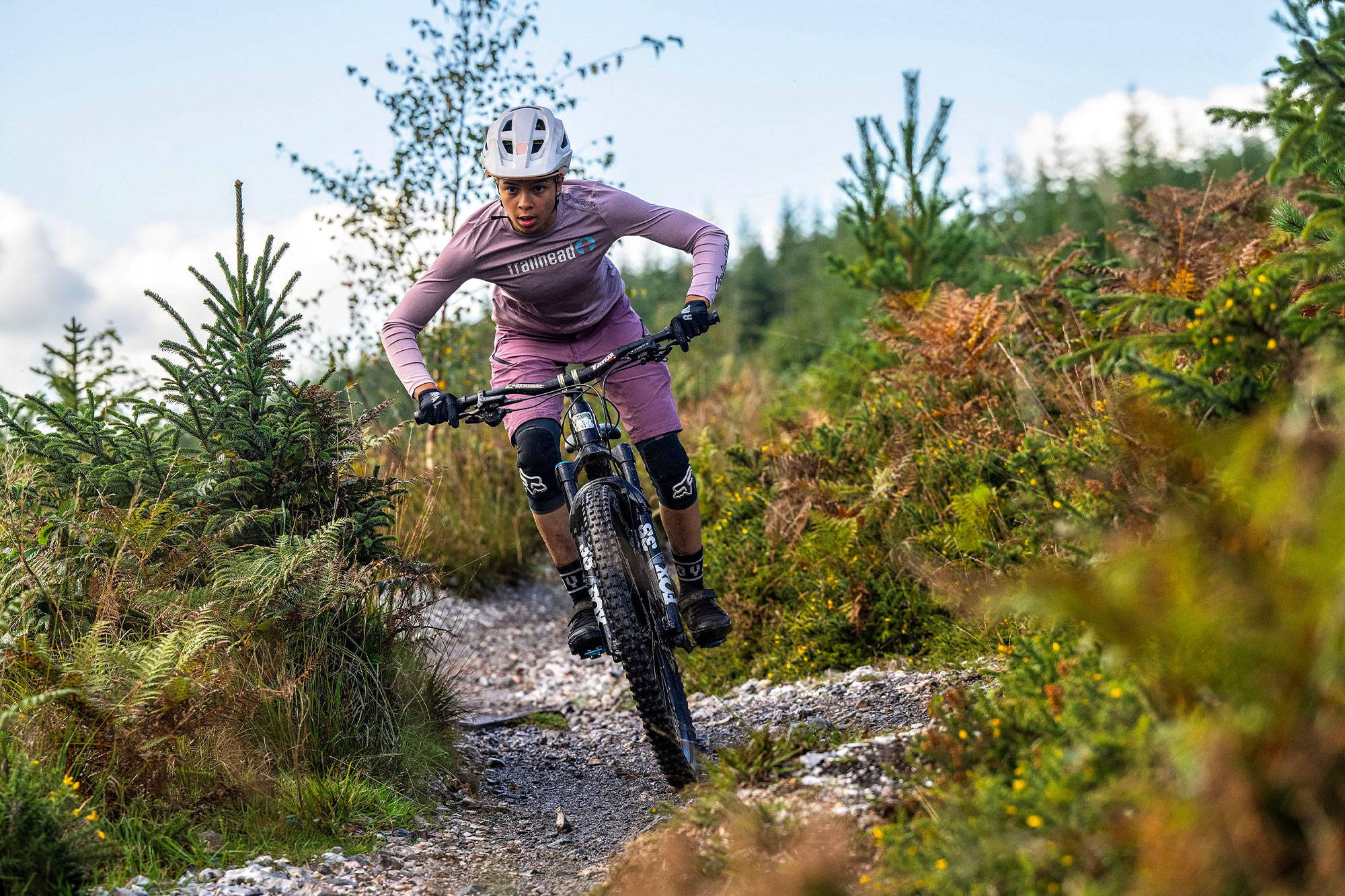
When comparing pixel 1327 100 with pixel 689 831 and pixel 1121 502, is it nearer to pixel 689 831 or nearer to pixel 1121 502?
pixel 1121 502

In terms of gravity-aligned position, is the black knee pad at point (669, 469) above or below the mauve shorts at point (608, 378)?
below

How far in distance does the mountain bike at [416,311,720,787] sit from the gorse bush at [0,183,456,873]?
0.85 m

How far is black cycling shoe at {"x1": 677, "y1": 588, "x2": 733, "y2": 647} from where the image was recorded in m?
4.73

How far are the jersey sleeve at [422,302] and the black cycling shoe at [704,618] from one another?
1.59 m

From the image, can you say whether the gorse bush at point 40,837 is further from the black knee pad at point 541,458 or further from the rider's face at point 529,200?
the rider's face at point 529,200

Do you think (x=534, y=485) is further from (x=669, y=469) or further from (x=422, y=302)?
(x=422, y=302)

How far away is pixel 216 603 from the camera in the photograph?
4059 mm

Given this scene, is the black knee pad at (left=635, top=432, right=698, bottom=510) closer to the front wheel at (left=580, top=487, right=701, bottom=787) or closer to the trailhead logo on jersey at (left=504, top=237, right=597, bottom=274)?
the front wheel at (left=580, top=487, right=701, bottom=787)

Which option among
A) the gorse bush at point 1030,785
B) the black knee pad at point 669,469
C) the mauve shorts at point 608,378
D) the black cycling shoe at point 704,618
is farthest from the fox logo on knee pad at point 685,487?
the gorse bush at point 1030,785

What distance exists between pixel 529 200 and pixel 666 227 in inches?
25.6

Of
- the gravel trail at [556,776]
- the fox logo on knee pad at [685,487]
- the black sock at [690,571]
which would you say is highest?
the fox logo on knee pad at [685,487]

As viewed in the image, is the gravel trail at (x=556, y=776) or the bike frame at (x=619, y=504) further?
the bike frame at (x=619, y=504)

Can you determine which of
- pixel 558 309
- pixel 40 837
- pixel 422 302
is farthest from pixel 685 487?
pixel 40 837

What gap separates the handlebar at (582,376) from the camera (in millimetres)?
4270
